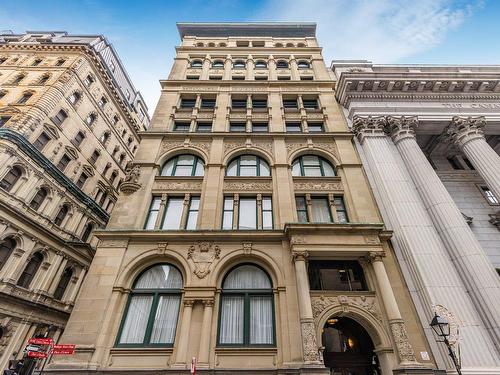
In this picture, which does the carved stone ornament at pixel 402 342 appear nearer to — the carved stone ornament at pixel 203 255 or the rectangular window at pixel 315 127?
the carved stone ornament at pixel 203 255

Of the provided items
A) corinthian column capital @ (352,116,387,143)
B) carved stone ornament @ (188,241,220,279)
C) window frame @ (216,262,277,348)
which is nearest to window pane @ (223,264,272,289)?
window frame @ (216,262,277,348)

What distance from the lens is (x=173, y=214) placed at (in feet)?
50.5

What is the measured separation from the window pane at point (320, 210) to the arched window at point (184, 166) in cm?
782

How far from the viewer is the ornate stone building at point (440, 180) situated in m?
11.1

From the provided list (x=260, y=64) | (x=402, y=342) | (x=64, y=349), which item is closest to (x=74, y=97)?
(x=260, y=64)

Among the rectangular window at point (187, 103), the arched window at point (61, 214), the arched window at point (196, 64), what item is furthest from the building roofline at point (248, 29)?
the arched window at point (61, 214)

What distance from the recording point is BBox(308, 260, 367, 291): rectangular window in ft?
41.4

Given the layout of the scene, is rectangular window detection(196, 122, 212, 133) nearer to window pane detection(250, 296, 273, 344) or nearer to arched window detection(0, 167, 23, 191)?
window pane detection(250, 296, 273, 344)

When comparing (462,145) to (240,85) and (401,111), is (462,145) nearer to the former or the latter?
(401,111)

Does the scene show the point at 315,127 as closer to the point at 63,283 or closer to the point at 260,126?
the point at 260,126

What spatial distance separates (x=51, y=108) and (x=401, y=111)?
32.6m

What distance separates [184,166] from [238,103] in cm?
870

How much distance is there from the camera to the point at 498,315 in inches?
418

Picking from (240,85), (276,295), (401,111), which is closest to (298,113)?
(240,85)
